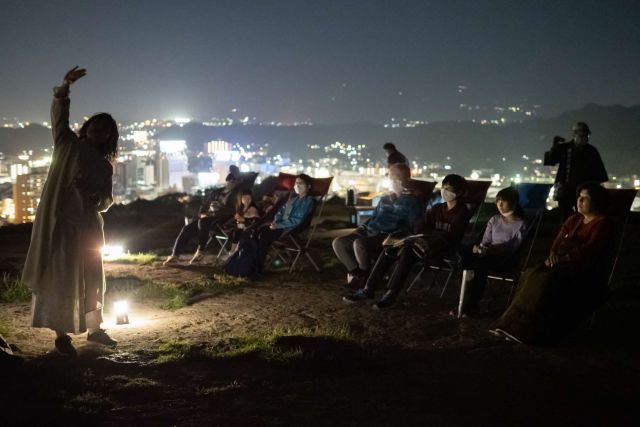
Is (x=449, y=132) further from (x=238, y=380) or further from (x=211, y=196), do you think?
(x=238, y=380)

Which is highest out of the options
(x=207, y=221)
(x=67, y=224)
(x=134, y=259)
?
(x=67, y=224)

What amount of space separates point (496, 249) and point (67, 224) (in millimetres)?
3454

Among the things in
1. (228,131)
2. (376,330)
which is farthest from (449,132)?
(376,330)

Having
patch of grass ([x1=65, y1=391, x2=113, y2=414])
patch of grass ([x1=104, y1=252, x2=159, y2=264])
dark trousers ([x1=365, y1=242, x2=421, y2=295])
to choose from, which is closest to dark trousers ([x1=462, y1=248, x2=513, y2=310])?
dark trousers ([x1=365, y1=242, x2=421, y2=295])

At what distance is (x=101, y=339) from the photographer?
13.7 feet

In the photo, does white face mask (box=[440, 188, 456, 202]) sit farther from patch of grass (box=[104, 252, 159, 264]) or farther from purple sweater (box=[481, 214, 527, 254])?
patch of grass (box=[104, 252, 159, 264])

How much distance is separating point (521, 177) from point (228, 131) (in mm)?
47043

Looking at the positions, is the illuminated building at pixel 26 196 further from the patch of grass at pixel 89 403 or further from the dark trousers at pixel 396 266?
the patch of grass at pixel 89 403

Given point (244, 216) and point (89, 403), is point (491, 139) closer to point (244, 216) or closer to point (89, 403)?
point (244, 216)

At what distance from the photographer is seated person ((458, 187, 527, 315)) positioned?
501cm

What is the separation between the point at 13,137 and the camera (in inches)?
2003

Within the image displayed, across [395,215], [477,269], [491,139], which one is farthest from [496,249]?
[491,139]

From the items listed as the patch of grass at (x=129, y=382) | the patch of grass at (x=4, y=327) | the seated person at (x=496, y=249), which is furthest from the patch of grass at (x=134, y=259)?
the patch of grass at (x=129, y=382)

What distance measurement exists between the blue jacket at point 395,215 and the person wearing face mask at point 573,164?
2237mm
